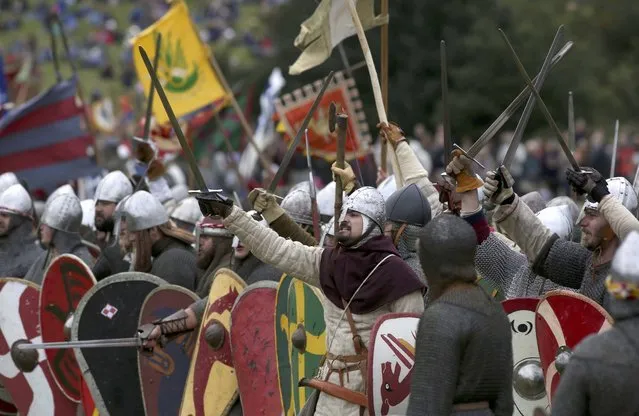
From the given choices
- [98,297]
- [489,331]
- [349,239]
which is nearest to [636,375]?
[489,331]

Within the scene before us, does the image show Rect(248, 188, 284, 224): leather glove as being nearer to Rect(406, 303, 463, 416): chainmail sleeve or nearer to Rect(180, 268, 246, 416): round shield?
Rect(180, 268, 246, 416): round shield

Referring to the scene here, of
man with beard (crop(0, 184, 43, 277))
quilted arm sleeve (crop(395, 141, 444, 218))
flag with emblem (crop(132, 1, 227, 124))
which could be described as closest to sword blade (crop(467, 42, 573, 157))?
quilted arm sleeve (crop(395, 141, 444, 218))

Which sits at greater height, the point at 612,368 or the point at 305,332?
the point at 612,368

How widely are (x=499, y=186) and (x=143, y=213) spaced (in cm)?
294

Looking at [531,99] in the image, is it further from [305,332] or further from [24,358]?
[24,358]

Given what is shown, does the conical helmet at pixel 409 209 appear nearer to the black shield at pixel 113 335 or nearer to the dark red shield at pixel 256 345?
the dark red shield at pixel 256 345

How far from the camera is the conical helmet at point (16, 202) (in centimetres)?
1112

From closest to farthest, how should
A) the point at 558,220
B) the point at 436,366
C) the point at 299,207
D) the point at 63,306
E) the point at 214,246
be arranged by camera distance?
the point at 436,366 < the point at 558,220 < the point at 299,207 < the point at 214,246 < the point at 63,306

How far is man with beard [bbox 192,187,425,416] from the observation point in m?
7.05

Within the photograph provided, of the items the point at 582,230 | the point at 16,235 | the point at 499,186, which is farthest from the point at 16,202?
the point at 582,230

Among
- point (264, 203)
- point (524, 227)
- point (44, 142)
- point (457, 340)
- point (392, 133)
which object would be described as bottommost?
point (44, 142)

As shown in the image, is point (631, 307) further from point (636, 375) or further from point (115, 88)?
point (115, 88)

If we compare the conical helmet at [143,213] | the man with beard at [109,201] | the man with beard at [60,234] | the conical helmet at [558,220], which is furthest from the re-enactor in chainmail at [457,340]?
the man with beard at [60,234]

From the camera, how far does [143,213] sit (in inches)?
377
